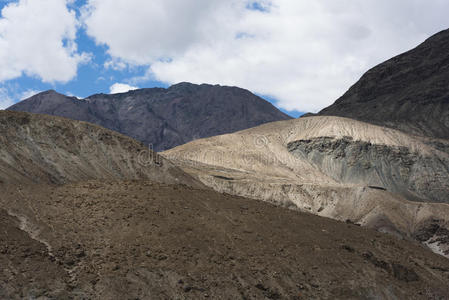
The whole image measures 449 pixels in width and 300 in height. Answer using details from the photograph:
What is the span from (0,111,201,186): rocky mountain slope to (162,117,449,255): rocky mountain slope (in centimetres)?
2536

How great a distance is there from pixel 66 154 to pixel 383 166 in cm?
7328

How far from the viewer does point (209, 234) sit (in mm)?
21234

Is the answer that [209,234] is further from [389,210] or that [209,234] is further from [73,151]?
[389,210]

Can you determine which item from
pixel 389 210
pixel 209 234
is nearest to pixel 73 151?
pixel 209 234

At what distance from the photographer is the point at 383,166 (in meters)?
93.4

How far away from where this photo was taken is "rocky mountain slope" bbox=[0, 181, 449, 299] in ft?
54.1

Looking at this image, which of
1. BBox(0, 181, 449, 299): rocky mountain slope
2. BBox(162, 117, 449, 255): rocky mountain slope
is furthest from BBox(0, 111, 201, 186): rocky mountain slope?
BBox(162, 117, 449, 255): rocky mountain slope

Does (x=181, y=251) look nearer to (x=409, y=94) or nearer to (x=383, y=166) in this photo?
(x=383, y=166)

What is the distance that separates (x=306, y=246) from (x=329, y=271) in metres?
1.77

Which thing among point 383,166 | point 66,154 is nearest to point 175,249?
point 66,154

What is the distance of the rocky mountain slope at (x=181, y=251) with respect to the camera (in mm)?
16484

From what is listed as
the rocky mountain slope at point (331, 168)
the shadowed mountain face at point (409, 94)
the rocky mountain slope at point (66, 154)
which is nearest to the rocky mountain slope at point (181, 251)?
the rocky mountain slope at point (66, 154)

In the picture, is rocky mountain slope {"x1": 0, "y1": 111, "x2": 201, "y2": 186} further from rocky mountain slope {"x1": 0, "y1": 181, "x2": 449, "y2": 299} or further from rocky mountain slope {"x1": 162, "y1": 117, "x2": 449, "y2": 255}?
rocky mountain slope {"x1": 162, "y1": 117, "x2": 449, "y2": 255}

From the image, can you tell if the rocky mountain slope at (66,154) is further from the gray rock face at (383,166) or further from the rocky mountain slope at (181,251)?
the gray rock face at (383,166)
